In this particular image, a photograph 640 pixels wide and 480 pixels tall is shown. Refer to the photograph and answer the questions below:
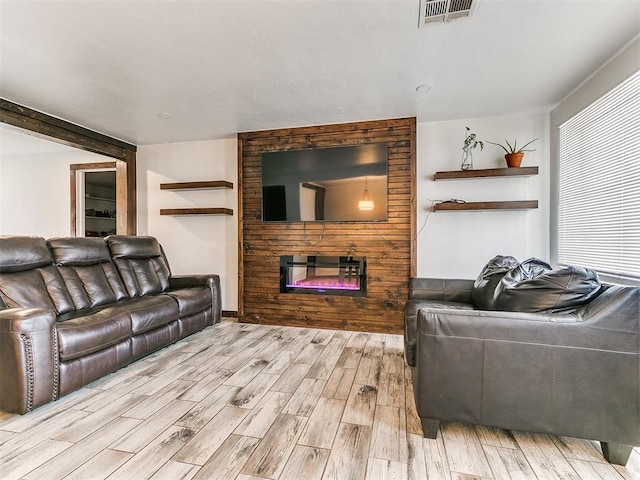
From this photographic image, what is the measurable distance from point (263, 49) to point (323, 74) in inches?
22.2

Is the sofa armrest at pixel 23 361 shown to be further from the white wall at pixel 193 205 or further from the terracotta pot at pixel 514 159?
the terracotta pot at pixel 514 159

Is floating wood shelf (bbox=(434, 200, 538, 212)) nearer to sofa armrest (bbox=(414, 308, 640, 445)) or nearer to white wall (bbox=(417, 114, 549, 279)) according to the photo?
white wall (bbox=(417, 114, 549, 279))

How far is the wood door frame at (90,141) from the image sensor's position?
3.22 metres

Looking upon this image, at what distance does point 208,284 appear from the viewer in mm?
3734

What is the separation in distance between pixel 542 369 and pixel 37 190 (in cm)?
708

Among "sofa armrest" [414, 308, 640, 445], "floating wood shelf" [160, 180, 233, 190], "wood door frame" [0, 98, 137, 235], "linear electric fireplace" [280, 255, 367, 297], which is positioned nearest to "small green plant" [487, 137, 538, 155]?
"linear electric fireplace" [280, 255, 367, 297]

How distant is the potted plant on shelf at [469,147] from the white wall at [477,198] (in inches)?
2.5

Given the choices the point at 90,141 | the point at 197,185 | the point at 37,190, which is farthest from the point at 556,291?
the point at 37,190

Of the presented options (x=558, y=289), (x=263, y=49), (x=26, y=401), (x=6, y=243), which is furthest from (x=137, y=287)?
(x=558, y=289)

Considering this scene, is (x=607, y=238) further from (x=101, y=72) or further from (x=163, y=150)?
(x=163, y=150)

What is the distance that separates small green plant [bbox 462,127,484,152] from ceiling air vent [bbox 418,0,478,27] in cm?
181

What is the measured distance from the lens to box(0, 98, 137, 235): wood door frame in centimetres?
322

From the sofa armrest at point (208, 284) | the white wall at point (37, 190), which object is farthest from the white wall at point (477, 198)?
the white wall at point (37, 190)

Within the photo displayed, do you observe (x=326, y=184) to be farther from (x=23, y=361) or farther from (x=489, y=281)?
(x=23, y=361)
